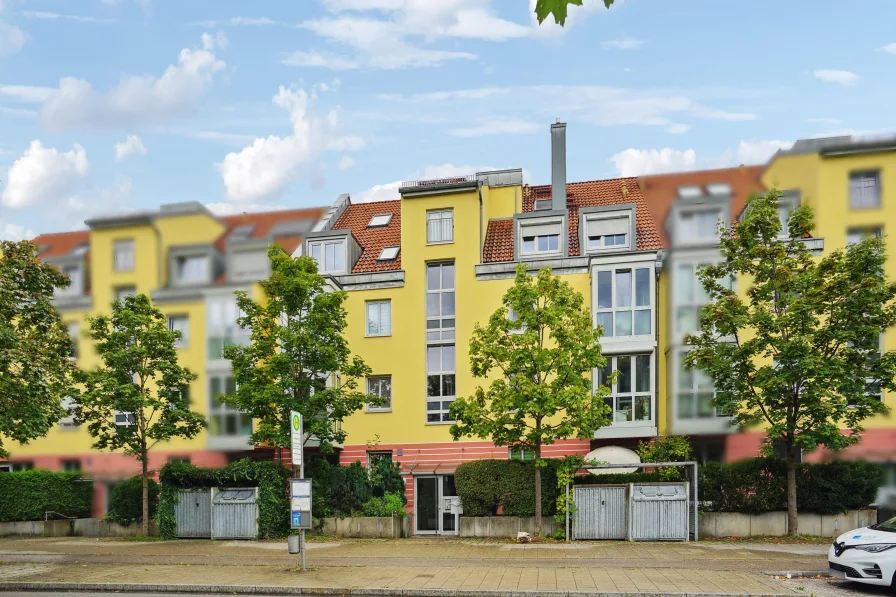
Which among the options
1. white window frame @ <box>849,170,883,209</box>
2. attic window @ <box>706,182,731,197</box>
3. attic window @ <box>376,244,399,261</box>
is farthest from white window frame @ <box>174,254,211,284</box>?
white window frame @ <box>849,170,883,209</box>

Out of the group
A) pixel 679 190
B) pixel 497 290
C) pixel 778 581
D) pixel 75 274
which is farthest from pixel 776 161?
pixel 75 274

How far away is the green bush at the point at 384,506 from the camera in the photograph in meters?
26.0

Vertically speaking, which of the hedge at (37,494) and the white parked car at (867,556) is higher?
the white parked car at (867,556)

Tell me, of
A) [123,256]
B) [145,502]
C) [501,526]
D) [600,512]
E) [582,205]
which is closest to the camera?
[600,512]

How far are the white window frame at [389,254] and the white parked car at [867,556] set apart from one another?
21766 millimetres

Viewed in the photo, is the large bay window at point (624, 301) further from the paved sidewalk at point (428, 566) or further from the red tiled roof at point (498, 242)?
the paved sidewalk at point (428, 566)

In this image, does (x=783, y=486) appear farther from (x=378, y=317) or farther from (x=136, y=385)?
(x=136, y=385)

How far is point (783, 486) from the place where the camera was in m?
24.0

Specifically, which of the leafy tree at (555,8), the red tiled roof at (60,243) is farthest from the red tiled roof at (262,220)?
the leafy tree at (555,8)

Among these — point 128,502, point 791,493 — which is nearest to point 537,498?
point 791,493

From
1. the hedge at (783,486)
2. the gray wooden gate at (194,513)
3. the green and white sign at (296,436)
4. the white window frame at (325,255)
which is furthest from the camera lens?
the white window frame at (325,255)

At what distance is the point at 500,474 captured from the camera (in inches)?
980

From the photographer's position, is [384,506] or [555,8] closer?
[555,8]

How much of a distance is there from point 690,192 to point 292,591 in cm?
2185
